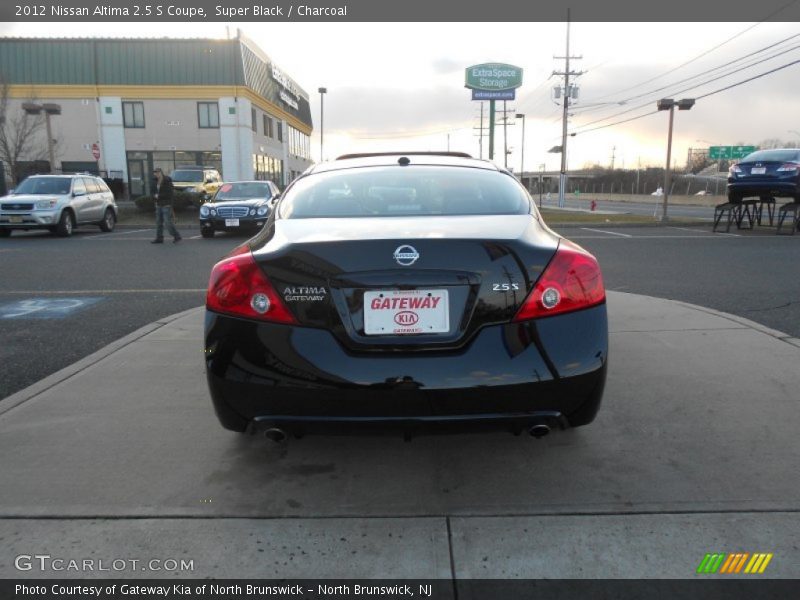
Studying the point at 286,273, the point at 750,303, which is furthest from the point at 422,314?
the point at 750,303

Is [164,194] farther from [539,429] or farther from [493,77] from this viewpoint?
[493,77]

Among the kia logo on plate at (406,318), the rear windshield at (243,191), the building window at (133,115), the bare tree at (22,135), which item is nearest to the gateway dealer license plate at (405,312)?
the kia logo on plate at (406,318)

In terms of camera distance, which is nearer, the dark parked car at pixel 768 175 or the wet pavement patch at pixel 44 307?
the wet pavement patch at pixel 44 307

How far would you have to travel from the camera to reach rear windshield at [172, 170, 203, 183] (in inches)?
979

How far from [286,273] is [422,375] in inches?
27.8

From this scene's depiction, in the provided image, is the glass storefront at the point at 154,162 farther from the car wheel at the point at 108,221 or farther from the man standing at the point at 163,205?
the man standing at the point at 163,205

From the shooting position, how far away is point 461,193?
344 centimetres

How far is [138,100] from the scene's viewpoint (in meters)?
37.6

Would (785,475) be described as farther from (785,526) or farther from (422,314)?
(422,314)

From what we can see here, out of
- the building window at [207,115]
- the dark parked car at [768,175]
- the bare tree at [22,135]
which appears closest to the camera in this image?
the dark parked car at [768,175]

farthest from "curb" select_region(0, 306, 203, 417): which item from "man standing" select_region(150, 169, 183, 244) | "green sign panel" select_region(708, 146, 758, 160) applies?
"green sign panel" select_region(708, 146, 758, 160)

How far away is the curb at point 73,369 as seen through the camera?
3832 millimetres

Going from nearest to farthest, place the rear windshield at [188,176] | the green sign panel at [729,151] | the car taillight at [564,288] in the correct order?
1. the car taillight at [564,288]
2. the rear windshield at [188,176]
3. the green sign panel at [729,151]

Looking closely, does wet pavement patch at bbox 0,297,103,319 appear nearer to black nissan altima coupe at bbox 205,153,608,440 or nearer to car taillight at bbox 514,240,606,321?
black nissan altima coupe at bbox 205,153,608,440
